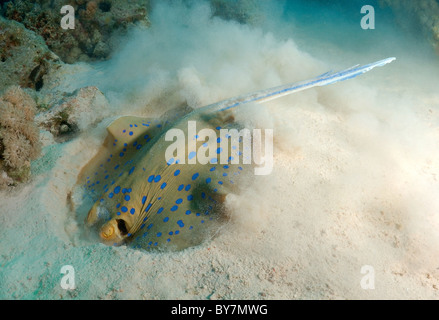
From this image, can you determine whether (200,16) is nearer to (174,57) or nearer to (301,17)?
(174,57)

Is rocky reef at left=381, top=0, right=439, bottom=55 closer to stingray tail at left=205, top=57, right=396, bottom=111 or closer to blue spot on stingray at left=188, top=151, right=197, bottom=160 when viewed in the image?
stingray tail at left=205, top=57, right=396, bottom=111

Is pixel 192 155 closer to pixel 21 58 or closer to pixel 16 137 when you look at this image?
pixel 16 137

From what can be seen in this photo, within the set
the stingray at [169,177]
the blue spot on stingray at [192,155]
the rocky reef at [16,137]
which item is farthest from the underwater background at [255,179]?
the blue spot on stingray at [192,155]

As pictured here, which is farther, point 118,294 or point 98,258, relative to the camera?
point 98,258

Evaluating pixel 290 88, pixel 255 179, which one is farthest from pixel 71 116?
pixel 290 88

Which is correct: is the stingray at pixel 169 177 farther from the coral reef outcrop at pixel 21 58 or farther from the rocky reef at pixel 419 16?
the rocky reef at pixel 419 16

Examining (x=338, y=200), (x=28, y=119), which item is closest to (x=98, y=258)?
(x=28, y=119)
